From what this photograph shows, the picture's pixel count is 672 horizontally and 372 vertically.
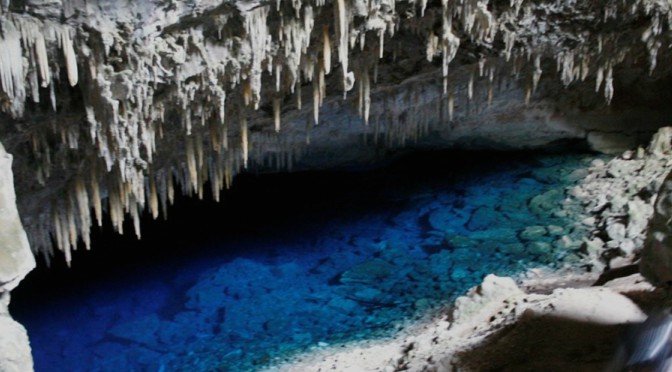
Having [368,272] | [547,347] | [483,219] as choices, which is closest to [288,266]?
[368,272]

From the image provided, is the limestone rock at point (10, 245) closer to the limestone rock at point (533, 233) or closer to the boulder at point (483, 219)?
the limestone rock at point (533, 233)

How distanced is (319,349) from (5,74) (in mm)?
3636

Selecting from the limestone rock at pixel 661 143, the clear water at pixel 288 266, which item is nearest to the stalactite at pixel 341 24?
the clear water at pixel 288 266

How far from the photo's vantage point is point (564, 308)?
180 inches

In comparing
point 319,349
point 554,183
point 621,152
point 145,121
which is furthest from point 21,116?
point 621,152

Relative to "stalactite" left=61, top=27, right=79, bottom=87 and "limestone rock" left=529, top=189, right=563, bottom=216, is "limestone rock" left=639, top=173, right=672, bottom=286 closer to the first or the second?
"stalactite" left=61, top=27, right=79, bottom=87

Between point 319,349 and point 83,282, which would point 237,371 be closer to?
point 319,349

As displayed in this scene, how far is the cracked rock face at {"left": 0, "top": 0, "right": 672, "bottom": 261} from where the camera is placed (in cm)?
409

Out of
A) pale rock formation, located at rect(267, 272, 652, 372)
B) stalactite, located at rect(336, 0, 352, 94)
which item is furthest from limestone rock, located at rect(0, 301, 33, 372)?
stalactite, located at rect(336, 0, 352, 94)

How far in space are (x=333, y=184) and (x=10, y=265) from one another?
7.66 meters

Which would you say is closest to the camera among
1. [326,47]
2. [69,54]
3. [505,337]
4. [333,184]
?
[69,54]

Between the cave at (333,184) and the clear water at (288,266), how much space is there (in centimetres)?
4

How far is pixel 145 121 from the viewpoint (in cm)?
507

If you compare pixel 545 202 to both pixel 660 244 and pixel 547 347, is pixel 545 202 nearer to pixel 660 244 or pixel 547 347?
pixel 547 347
